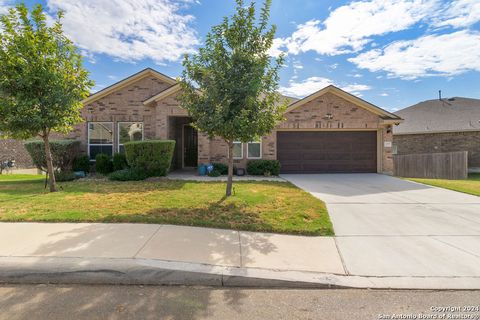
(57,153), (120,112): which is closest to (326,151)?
(120,112)

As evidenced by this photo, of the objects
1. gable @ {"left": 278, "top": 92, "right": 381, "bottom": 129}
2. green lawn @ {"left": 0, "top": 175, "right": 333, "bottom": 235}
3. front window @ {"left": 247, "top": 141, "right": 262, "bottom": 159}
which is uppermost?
gable @ {"left": 278, "top": 92, "right": 381, "bottom": 129}

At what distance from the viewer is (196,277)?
11.3 ft

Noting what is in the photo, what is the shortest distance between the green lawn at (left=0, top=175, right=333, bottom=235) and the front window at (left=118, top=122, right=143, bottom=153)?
18.9ft

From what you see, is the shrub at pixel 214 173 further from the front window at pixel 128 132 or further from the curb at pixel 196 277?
the curb at pixel 196 277

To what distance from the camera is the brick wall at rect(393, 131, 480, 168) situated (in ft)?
66.3

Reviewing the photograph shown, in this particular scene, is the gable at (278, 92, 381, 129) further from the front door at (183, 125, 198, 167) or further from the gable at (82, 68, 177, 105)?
the gable at (82, 68, 177, 105)

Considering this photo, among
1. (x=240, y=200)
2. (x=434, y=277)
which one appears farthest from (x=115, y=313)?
(x=240, y=200)

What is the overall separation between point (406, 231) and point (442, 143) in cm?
2052

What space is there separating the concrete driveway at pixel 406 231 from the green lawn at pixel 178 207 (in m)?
0.68

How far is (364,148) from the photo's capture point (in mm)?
14531

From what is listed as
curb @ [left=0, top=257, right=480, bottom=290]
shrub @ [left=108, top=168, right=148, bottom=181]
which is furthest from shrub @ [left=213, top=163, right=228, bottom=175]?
curb @ [left=0, top=257, right=480, bottom=290]

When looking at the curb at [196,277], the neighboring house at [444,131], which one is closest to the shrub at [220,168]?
the curb at [196,277]

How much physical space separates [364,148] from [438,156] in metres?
7.49

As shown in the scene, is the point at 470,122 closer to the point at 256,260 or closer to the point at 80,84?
the point at 256,260
